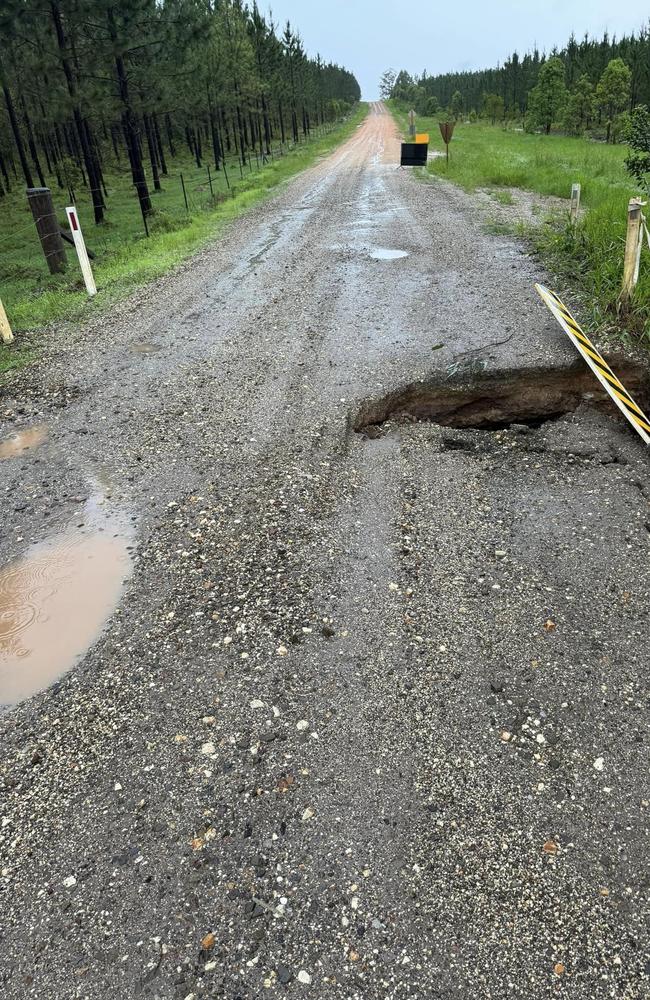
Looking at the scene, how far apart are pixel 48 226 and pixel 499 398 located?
9.34 m

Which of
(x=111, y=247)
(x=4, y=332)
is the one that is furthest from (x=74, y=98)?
(x=4, y=332)

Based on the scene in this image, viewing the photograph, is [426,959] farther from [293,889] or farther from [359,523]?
[359,523]

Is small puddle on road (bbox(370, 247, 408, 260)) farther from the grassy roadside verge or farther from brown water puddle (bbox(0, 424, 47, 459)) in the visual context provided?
brown water puddle (bbox(0, 424, 47, 459))

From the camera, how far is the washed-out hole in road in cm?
554

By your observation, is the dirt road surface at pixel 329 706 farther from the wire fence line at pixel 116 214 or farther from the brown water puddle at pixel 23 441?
the wire fence line at pixel 116 214

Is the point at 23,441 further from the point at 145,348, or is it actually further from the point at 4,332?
the point at 4,332

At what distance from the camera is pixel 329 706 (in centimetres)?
289

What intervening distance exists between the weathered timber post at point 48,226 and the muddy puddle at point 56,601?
28.3ft

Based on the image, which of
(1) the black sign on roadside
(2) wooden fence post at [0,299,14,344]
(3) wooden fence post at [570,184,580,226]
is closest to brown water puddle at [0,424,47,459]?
(2) wooden fence post at [0,299,14,344]

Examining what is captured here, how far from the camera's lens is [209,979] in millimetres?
1981

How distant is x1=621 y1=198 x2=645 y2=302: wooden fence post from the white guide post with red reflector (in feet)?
24.5

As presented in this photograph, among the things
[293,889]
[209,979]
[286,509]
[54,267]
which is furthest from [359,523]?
[54,267]

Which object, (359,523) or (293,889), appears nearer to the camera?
(293,889)

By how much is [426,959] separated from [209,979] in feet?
2.27
